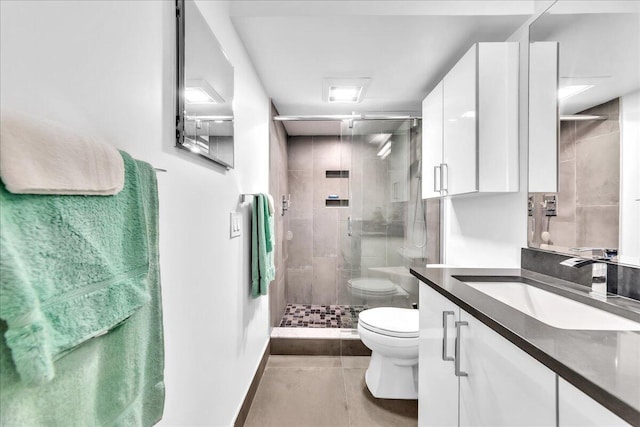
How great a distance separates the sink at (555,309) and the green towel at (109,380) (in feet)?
4.00

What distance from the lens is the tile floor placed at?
1735mm

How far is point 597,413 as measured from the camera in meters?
0.52

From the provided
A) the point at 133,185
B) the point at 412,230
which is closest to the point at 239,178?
the point at 133,185

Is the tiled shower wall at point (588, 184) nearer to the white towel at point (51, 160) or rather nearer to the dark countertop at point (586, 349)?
the dark countertop at point (586, 349)

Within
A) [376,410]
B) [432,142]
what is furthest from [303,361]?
[432,142]

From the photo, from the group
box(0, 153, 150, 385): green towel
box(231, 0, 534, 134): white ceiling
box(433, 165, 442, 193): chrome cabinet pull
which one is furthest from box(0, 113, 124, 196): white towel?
box(433, 165, 442, 193): chrome cabinet pull

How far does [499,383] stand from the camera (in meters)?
0.81

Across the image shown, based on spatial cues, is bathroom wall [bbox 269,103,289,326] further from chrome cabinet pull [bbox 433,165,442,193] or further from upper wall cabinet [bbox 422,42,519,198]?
upper wall cabinet [bbox 422,42,519,198]

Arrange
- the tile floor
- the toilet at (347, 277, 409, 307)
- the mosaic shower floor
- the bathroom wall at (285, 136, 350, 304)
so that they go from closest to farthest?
the tile floor, the toilet at (347, 277, 409, 307), the mosaic shower floor, the bathroom wall at (285, 136, 350, 304)

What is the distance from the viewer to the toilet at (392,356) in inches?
71.2

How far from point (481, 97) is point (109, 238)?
1679 millimetres

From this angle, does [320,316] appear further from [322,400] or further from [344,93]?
[344,93]

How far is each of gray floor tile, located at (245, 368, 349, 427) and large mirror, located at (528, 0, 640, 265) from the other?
152 cm

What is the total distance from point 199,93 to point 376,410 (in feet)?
6.53
